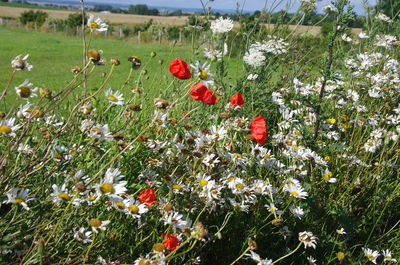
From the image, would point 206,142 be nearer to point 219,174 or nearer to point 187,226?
point 219,174

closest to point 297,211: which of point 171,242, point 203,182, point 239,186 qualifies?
point 239,186

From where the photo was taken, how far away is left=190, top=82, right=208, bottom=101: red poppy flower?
183 cm

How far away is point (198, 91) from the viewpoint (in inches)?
73.8

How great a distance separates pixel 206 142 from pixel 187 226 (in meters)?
0.54

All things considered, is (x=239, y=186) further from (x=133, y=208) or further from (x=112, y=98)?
(x=112, y=98)

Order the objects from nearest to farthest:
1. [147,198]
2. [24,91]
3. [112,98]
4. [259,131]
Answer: [24,91], [147,198], [112,98], [259,131]

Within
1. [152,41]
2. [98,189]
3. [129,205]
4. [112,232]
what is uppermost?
[98,189]

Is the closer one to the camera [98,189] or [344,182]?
[98,189]

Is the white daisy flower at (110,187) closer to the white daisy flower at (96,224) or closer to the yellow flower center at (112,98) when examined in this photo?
the white daisy flower at (96,224)

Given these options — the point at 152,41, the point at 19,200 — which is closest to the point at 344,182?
the point at 19,200

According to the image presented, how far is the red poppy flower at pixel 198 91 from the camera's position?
72.2 inches

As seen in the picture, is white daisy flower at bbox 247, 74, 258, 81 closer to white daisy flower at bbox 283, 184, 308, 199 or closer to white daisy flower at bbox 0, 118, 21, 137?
white daisy flower at bbox 283, 184, 308, 199

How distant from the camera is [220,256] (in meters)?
2.03

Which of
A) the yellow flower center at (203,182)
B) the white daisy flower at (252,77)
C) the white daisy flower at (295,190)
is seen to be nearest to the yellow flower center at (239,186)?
the yellow flower center at (203,182)
